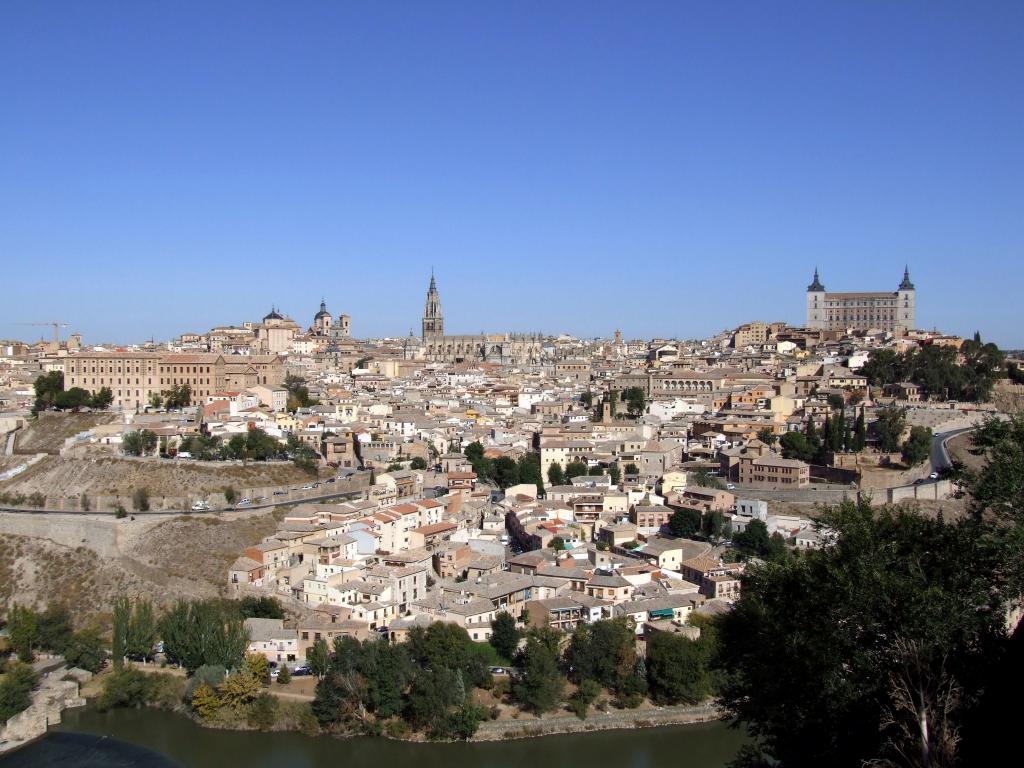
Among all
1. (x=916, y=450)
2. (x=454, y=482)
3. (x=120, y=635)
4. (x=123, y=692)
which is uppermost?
(x=916, y=450)

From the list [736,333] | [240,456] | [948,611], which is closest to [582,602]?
[948,611]

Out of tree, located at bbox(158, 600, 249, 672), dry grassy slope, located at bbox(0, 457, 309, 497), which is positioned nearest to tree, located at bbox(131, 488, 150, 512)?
dry grassy slope, located at bbox(0, 457, 309, 497)

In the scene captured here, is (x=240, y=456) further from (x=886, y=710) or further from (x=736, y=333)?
(x=736, y=333)

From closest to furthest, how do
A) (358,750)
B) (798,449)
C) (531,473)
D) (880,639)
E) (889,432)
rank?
(880,639)
(358,750)
(531,473)
(889,432)
(798,449)

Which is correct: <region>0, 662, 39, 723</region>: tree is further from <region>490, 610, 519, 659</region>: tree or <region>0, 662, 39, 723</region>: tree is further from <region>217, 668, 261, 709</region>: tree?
<region>490, 610, 519, 659</region>: tree

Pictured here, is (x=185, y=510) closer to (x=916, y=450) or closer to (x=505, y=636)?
(x=505, y=636)

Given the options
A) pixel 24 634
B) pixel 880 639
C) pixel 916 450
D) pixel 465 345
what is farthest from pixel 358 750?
pixel 465 345

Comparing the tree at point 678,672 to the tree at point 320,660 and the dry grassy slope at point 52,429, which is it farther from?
the dry grassy slope at point 52,429
